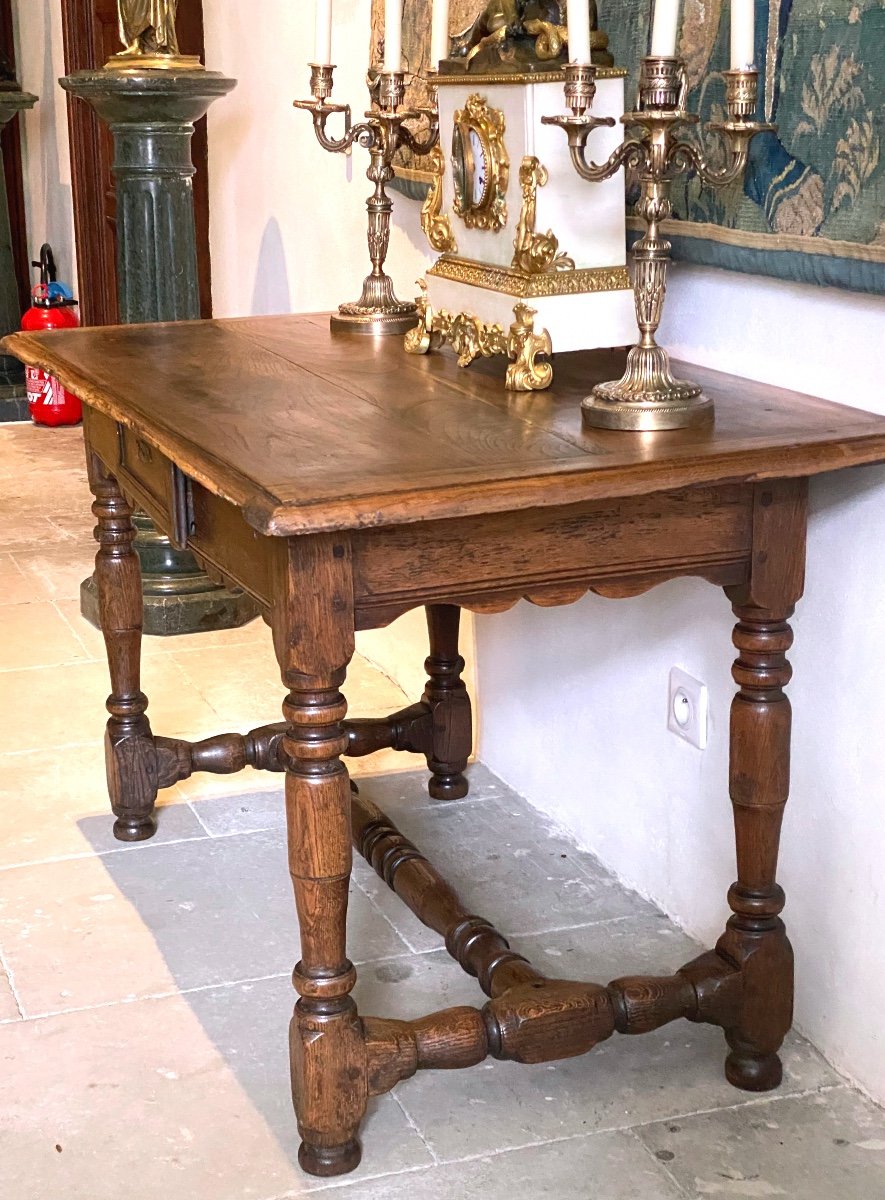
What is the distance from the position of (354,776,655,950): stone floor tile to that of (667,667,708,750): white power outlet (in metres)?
0.34

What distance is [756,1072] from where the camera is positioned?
205 centimetres

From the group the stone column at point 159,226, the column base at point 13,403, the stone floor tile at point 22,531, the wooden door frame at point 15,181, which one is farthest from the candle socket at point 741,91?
the wooden door frame at point 15,181

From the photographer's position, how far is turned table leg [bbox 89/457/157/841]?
271 cm

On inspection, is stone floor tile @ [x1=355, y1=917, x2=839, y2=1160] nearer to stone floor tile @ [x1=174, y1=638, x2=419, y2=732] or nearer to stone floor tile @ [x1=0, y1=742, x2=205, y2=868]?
stone floor tile @ [x1=0, y1=742, x2=205, y2=868]

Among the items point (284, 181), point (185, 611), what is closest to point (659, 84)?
point (284, 181)

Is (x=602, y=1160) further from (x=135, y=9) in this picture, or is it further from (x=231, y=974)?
(x=135, y=9)

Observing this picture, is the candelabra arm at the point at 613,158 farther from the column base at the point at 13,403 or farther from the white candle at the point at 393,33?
the column base at the point at 13,403

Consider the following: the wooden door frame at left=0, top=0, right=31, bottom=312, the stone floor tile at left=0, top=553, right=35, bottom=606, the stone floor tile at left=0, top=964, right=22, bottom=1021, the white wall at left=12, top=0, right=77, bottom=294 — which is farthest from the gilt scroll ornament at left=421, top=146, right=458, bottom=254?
the wooden door frame at left=0, top=0, right=31, bottom=312

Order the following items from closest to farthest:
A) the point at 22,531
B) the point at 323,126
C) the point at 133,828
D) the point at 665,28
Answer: the point at 665,28
the point at 323,126
the point at 133,828
the point at 22,531

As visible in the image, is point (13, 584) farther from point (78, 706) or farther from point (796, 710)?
point (796, 710)

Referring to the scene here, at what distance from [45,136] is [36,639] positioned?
390 cm

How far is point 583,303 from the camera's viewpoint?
205 centimetres

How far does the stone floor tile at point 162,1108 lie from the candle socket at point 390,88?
4.32 ft

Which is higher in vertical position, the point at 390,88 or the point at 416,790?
the point at 390,88
